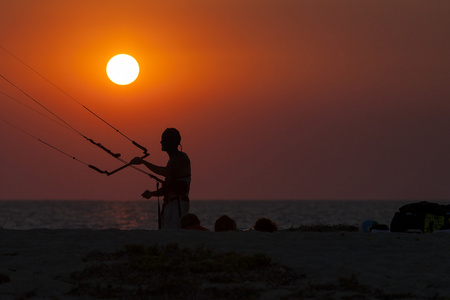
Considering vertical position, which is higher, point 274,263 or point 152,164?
point 152,164

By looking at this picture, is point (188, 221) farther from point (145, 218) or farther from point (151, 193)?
point (145, 218)

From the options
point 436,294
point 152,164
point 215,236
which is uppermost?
point 152,164

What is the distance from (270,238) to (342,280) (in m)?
2.42

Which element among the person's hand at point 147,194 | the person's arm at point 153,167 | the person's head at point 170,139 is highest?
the person's head at point 170,139

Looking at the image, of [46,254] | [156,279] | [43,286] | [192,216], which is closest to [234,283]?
[156,279]

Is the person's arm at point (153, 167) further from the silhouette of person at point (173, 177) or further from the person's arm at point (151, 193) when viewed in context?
the person's arm at point (151, 193)

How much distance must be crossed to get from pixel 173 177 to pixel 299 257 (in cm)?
392

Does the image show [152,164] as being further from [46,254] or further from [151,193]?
[46,254]

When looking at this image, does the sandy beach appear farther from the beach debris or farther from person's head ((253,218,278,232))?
person's head ((253,218,278,232))

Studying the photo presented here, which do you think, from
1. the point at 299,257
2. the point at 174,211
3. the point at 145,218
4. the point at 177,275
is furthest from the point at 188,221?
the point at 145,218

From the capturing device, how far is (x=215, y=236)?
1155 centimetres

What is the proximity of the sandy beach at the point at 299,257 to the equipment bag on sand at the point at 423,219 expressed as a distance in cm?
131

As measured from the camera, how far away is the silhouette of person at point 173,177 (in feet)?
44.8

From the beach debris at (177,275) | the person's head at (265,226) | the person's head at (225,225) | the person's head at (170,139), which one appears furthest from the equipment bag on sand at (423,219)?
the beach debris at (177,275)
